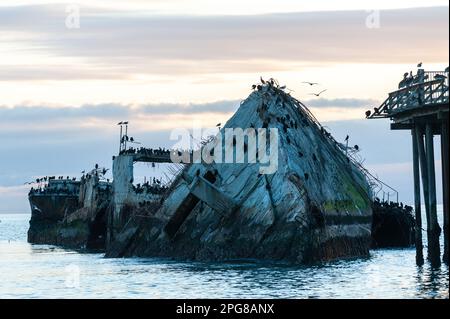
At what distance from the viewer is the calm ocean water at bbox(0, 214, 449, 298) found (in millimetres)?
72375

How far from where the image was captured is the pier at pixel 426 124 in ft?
238

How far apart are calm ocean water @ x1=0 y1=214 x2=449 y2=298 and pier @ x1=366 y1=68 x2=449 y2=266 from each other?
2786 millimetres

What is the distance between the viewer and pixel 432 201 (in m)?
78.0

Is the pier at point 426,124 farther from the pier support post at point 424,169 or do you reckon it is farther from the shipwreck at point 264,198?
the shipwreck at point 264,198

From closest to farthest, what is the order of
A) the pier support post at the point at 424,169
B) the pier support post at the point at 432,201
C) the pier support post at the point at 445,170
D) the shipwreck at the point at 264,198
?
the pier support post at the point at 445,170
the pier support post at the point at 432,201
the pier support post at the point at 424,169
the shipwreck at the point at 264,198

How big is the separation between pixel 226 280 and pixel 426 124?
1524 cm

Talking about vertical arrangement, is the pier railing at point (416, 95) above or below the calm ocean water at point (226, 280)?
above

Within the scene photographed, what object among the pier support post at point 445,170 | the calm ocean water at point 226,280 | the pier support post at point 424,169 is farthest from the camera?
the pier support post at point 424,169

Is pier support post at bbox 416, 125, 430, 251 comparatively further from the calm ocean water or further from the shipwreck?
the shipwreck

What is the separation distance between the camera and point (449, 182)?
6956 cm

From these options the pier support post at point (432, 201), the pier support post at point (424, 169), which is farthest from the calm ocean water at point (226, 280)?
the pier support post at point (424, 169)

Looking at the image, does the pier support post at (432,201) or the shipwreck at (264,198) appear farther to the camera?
the shipwreck at (264,198)
